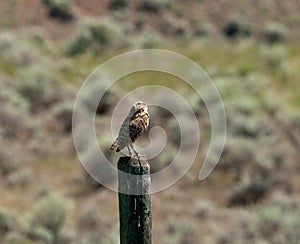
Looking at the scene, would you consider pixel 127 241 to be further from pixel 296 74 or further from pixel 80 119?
pixel 296 74

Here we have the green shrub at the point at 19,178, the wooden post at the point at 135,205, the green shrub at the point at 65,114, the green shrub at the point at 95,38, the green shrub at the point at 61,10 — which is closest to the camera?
the wooden post at the point at 135,205

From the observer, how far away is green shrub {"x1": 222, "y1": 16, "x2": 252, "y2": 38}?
1999 inches

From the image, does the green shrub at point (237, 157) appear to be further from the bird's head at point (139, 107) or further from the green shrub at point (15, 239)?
the bird's head at point (139, 107)

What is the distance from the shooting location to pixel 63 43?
145 ft

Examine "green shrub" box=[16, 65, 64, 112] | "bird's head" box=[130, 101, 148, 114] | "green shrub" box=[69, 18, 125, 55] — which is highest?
"green shrub" box=[69, 18, 125, 55]

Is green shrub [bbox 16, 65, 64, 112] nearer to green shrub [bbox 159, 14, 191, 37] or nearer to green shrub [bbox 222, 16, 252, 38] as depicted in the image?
green shrub [bbox 159, 14, 191, 37]

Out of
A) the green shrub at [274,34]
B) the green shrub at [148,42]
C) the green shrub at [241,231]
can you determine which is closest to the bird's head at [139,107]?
the green shrub at [241,231]

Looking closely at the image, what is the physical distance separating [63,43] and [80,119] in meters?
19.1

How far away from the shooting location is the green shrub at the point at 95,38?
130 ft

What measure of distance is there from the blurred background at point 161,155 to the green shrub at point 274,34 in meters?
9.17

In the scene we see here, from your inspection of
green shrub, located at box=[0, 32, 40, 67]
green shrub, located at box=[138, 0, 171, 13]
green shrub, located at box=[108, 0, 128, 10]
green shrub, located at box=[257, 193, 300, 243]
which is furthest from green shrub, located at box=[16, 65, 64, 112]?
green shrub, located at box=[138, 0, 171, 13]

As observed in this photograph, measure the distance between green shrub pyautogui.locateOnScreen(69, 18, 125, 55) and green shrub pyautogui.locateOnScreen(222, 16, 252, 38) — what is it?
10.5 meters

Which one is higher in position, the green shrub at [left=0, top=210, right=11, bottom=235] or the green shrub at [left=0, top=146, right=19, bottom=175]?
the green shrub at [left=0, top=146, right=19, bottom=175]

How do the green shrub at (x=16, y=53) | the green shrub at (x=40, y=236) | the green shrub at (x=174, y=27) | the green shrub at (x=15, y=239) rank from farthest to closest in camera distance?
the green shrub at (x=174, y=27) < the green shrub at (x=16, y=53) < the green shrub at (x=40, y=236) < the green shrub at (x=15, y=239)
